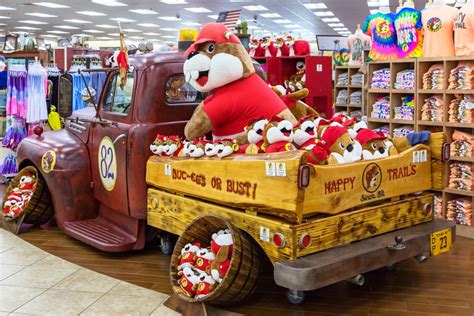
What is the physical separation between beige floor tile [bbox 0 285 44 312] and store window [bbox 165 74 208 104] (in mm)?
1611

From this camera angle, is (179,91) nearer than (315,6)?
Yes

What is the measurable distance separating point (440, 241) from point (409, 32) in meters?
2.50

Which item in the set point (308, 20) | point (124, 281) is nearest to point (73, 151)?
point (124, 281)

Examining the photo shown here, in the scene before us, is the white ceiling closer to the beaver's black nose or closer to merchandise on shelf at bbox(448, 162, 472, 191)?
merchandise on shelf at bbox(448, 162, 472, 191)

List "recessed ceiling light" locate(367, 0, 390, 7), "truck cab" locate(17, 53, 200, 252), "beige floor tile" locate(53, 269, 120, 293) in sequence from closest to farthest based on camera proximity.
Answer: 1. "beige floor tile" locate(53, 269, 120, 293)
2. "truck cab" locate(17, 53, 200, 252)
3. "recessed ceiling light" locate(367, 0, 390, 7)

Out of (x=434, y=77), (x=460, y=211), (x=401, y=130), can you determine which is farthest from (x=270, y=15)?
(x=460, y=211)

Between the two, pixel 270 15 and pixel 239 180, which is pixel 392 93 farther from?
pixel 270 15

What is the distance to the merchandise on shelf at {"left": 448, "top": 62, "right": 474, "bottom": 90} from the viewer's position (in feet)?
16.0

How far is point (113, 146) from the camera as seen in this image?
4.34 m

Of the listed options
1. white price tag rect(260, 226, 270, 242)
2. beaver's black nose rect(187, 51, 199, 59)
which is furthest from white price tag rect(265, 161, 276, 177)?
beaver's black nose rect(187, 51, 199, 59)

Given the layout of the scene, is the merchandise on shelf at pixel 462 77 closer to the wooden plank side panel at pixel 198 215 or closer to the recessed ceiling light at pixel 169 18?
the wooden plank side panel at pixel 198 215

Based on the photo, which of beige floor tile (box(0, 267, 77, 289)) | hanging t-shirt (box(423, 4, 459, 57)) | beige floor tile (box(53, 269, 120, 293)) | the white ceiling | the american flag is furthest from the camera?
the white ceiling

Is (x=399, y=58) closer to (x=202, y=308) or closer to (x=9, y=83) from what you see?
(x=202, y=308)

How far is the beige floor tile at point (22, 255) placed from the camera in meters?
4.32
